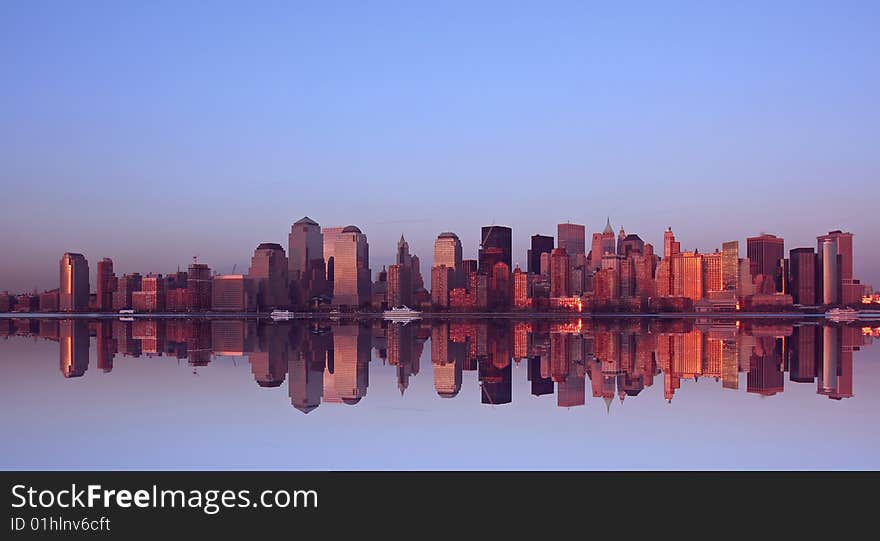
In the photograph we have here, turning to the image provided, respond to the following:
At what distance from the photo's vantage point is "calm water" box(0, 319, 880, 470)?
16062 mm

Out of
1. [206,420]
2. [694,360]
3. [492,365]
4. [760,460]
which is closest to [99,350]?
Answer: [492,365]

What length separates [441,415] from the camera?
2170cm

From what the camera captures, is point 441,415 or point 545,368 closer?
point 441,415

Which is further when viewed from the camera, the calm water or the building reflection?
the building reflection

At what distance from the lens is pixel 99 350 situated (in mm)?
51094

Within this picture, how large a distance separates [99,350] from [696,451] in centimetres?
4449

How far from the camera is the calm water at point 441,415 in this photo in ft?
52.7

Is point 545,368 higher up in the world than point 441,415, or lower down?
lower down

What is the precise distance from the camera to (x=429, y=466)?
15.2m

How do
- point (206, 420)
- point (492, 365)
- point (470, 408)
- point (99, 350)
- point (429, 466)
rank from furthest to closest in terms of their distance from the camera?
point (99, 350) → point (492, 365) → point (470, 408) → point (206, 420) → point (429, 466)

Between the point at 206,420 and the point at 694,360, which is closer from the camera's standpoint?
the point at 206,420

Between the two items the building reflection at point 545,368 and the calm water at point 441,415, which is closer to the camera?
the calm water at point 441,415
